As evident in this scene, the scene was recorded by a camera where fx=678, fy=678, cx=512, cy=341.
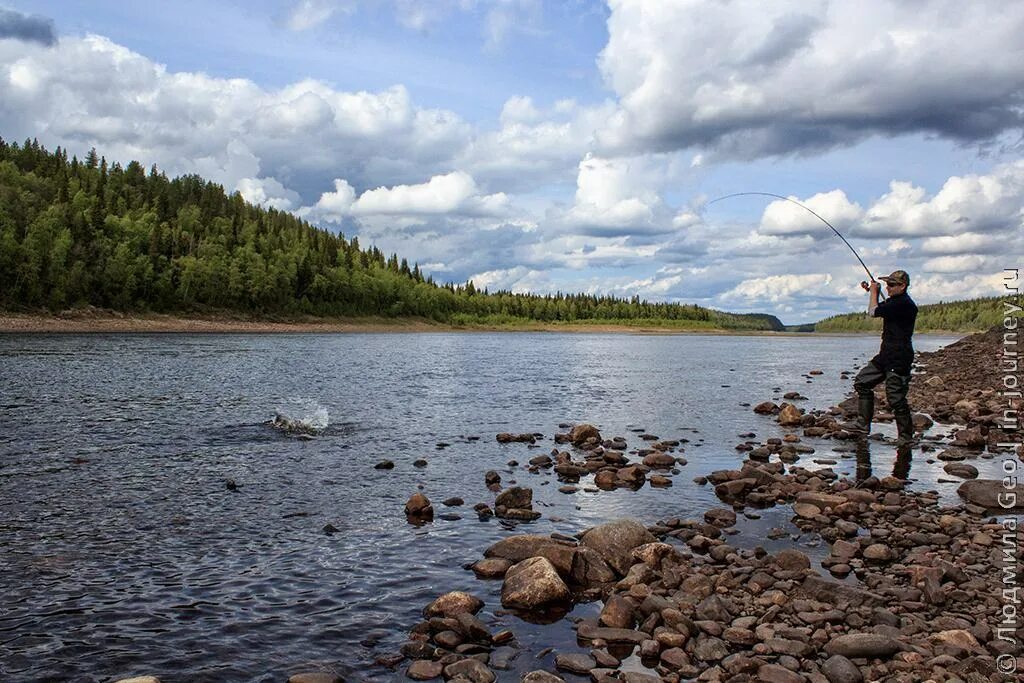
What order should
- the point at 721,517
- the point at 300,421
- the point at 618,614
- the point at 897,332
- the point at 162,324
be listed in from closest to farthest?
the point at 618,614, the point at 721,517, the point at 897,332, the point at 300,421, the point at 162,324

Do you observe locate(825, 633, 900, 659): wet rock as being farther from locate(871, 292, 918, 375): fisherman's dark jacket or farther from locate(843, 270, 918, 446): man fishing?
locate(871, 292, 918, 375): fisherman's dark jacket

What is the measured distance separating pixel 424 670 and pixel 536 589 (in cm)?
229

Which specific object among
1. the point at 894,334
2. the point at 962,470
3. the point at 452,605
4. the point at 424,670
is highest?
the point at 894,334

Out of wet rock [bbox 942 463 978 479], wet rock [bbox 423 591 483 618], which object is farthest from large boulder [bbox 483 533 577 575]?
wet rock [bbox 942 463 978 479]

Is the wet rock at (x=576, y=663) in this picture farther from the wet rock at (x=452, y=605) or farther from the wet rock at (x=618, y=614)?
the wet rock at (x=452, y=605)

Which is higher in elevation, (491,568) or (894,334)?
(894,334)

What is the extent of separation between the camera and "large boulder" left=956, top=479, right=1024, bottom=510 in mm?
12992

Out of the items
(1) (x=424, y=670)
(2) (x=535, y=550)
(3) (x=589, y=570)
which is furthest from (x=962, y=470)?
(1) (x=424, y=670)

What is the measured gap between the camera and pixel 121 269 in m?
125

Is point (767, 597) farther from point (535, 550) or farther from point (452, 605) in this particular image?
point (452, 605)

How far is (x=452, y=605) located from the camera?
902 cm

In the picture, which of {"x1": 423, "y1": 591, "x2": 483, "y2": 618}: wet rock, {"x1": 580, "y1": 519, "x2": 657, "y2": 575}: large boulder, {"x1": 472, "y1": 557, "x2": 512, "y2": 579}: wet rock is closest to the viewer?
{"x1": 423, "y1": 591, "x2": 483, "y2": 618}: wet rock

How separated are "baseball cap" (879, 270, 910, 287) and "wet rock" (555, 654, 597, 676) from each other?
1365cm


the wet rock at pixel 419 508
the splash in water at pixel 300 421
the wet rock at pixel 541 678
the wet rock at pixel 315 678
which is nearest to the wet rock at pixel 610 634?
the wet rock at pixel 541 678
